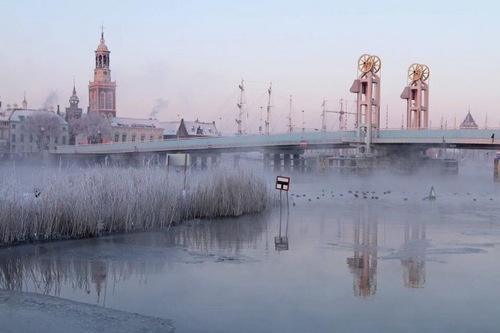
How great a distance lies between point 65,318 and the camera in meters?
11.2

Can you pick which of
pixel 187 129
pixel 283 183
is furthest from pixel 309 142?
pixel 187 129

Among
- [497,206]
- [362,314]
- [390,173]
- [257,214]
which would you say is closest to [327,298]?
[362,314]

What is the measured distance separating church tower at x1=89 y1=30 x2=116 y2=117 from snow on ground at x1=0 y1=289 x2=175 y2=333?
167874 mm

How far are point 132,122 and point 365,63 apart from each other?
9389 centimetres

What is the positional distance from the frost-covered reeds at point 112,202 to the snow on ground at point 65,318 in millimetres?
7367

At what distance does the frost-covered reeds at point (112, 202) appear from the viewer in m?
19.7

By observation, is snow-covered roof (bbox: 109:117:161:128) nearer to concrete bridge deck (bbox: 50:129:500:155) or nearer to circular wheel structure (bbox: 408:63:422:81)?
concrete bridge deck (bbox: 50:129:500:155)

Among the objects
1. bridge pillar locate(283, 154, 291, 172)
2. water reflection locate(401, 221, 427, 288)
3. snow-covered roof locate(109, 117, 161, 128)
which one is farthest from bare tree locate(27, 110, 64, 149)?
water reflection locate(401, 221, 427, 288)

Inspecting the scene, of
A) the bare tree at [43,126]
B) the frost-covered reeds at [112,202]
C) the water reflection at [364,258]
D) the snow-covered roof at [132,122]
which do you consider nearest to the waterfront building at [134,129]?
the snow-covered roof at [132,122]

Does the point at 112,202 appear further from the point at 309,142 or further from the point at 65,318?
the point at 309,142

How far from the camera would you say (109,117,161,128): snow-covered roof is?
170 meters

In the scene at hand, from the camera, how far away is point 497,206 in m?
38.1

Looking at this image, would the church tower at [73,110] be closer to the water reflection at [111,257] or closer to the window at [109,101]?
the window at [109,101]

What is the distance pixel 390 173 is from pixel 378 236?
6344 cm
